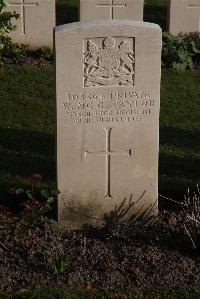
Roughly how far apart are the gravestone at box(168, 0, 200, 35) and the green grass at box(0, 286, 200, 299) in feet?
22.8

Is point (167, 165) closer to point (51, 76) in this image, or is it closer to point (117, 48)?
point (117, 48)

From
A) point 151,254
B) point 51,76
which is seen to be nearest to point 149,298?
point 151,254

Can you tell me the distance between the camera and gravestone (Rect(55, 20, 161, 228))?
240 inches

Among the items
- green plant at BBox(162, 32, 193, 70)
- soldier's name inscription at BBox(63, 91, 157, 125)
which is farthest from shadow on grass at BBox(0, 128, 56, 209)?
green plant at BBox(162, 32, 193, 70)

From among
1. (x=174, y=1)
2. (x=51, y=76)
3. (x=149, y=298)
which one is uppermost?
(x=174, y=1)

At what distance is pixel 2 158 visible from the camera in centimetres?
809

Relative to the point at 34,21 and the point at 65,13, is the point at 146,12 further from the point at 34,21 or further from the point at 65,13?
the point at 34,21

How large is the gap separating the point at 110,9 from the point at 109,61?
5845mm

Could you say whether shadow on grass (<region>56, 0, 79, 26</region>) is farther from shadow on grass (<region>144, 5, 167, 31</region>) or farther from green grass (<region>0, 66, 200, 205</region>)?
green grass (<region>0, 66, 200, 205</region>)

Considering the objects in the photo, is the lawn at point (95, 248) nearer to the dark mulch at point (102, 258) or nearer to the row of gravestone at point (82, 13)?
the dark mulch at point (102, 258)

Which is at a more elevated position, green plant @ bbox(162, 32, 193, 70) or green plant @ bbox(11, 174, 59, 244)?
green plant @ bbox(162, 32, 193, 70)

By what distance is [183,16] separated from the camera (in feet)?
39.3

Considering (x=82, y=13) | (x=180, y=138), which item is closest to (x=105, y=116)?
(x=180, y=138)

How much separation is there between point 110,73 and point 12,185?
5.77ft
